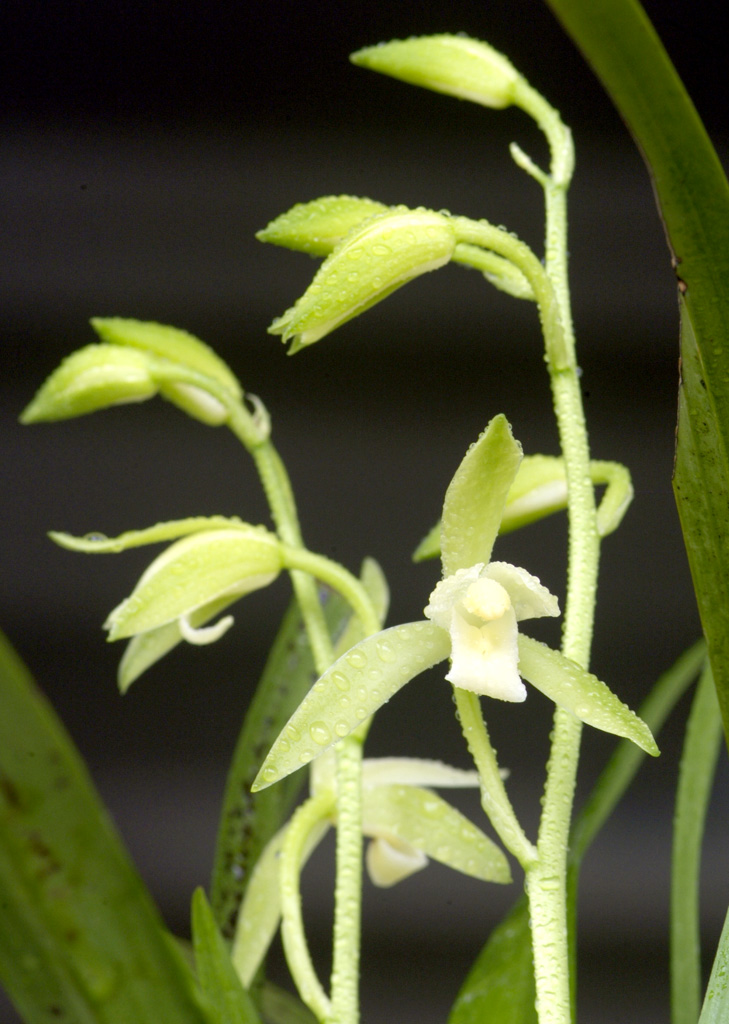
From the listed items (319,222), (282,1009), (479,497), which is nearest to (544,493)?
(479,497)

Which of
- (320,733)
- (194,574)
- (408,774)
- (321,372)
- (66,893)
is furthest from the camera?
(321,372)

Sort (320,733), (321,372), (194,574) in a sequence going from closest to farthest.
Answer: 1. (320,733)
2. (194,574)
3. (321,372)

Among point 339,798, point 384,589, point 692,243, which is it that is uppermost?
point 692,243

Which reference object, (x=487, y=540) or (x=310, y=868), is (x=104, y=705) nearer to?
(x=310, y=868)

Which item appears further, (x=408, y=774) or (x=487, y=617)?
(x=408, y=774)

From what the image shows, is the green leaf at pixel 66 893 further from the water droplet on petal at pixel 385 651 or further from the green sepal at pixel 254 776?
the green sepal at pixel 254 776

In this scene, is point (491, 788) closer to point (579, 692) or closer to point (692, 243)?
point (579, 692)
